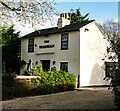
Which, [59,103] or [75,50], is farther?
[75,50]

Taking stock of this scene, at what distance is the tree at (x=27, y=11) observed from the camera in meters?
8.51

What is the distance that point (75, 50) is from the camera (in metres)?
17.4

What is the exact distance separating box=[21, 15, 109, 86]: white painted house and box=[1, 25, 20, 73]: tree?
3312mm

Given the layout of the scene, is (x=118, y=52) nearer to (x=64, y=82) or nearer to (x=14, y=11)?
(x=14, y=11)

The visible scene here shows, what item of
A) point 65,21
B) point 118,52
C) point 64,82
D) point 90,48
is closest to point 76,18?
point 65,21

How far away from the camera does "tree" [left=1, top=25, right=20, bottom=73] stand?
22.4 meters

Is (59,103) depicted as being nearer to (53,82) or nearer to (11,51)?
(53,82)

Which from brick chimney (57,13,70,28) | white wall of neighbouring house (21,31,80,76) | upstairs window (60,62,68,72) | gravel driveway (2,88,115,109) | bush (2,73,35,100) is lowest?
gravel driveway (2,88,115,109)

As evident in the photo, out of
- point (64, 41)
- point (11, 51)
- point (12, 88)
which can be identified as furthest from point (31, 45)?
point (12, 88)

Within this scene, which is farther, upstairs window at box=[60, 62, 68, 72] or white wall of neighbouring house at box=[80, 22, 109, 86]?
A: upstairs window at box=[60, 62, 68, 72]

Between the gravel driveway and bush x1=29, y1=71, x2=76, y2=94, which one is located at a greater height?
bush x1=29, y1=71, x2=76, y2=94

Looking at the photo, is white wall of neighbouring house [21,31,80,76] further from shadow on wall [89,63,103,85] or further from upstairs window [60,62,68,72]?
shadow on wall [89,63,103,85]

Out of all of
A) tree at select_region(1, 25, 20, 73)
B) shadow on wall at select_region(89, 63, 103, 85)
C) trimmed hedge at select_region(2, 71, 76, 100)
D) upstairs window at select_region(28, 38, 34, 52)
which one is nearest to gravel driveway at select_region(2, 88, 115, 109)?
trimmed hedge at select_region(2, 71, 76, 100)

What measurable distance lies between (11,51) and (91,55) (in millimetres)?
11507
